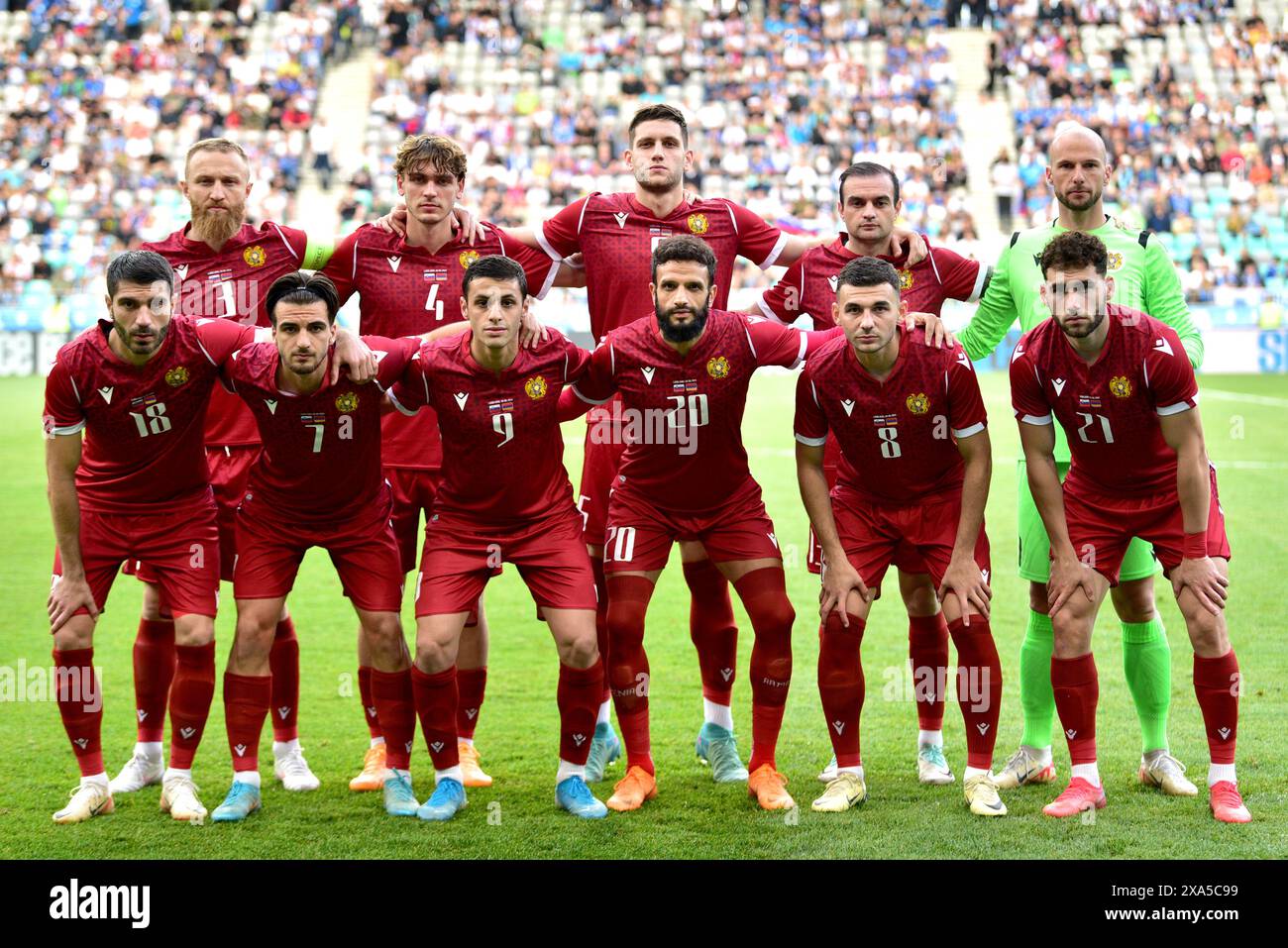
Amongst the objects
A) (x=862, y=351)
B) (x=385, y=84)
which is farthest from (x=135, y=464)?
(x=385, y=84)

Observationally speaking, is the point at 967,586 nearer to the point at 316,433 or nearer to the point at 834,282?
the point at 834,282

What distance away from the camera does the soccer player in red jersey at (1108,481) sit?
5.36 meters

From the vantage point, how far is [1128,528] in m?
5.61

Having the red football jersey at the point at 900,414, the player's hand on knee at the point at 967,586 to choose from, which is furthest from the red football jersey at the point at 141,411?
the player's hand on knee at the point at 967,586

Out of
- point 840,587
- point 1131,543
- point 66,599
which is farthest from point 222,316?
point 1131,543

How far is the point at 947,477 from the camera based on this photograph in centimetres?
581

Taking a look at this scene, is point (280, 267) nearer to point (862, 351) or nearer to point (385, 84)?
point (862, 351)

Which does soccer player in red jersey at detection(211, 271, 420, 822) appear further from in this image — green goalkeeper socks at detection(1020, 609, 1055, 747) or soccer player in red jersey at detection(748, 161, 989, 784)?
green goalkeeper socks at detection(1020, 609, 1055, 747)

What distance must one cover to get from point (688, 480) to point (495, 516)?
80 cm

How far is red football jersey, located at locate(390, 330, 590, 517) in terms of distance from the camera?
5.70 meters

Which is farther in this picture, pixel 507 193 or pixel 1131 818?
pixel 507 193

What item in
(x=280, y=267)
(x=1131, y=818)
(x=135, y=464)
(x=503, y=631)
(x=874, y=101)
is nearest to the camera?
(x=1131, y=818)

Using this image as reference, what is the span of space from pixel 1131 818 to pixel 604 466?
8.59 ft

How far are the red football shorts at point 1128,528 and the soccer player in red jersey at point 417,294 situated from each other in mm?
2526
